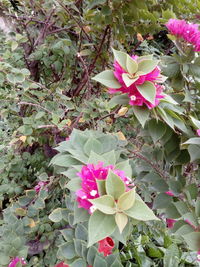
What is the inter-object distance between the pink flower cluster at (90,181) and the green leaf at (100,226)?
0.03m

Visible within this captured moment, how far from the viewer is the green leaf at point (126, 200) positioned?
431mm

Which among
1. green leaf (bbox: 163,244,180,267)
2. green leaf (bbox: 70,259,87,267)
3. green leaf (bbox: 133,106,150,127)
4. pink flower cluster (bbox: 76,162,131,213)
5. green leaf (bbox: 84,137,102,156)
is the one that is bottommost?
green leaf (bbox: 163,244,180,267)

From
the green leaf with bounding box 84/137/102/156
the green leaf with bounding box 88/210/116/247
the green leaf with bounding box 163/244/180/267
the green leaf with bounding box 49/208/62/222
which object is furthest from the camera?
the green leaf with bounding box 163/244/180/267

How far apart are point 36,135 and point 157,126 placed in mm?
655

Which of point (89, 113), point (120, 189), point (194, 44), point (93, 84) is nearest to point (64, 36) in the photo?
point (93, 84)

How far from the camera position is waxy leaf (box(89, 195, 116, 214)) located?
0.42m

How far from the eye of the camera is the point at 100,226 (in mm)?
421

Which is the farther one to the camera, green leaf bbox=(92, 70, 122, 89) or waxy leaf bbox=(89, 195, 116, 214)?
green leaf bbox=(92, 70, 122, 89)

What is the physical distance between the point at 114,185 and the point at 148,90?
214 millimetres

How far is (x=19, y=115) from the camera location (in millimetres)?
1346

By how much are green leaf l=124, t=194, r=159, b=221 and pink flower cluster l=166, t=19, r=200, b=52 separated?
422 millimetres

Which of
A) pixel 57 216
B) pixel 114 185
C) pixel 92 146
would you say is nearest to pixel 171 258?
pixel 57 216

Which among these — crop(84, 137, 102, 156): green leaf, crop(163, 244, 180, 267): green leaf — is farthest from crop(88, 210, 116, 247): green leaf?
crop(163, 244, 180, 267): green leaf

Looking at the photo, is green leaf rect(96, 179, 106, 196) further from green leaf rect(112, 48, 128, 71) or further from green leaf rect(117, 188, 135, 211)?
green leaf rect(112, 48, 128, 71)
